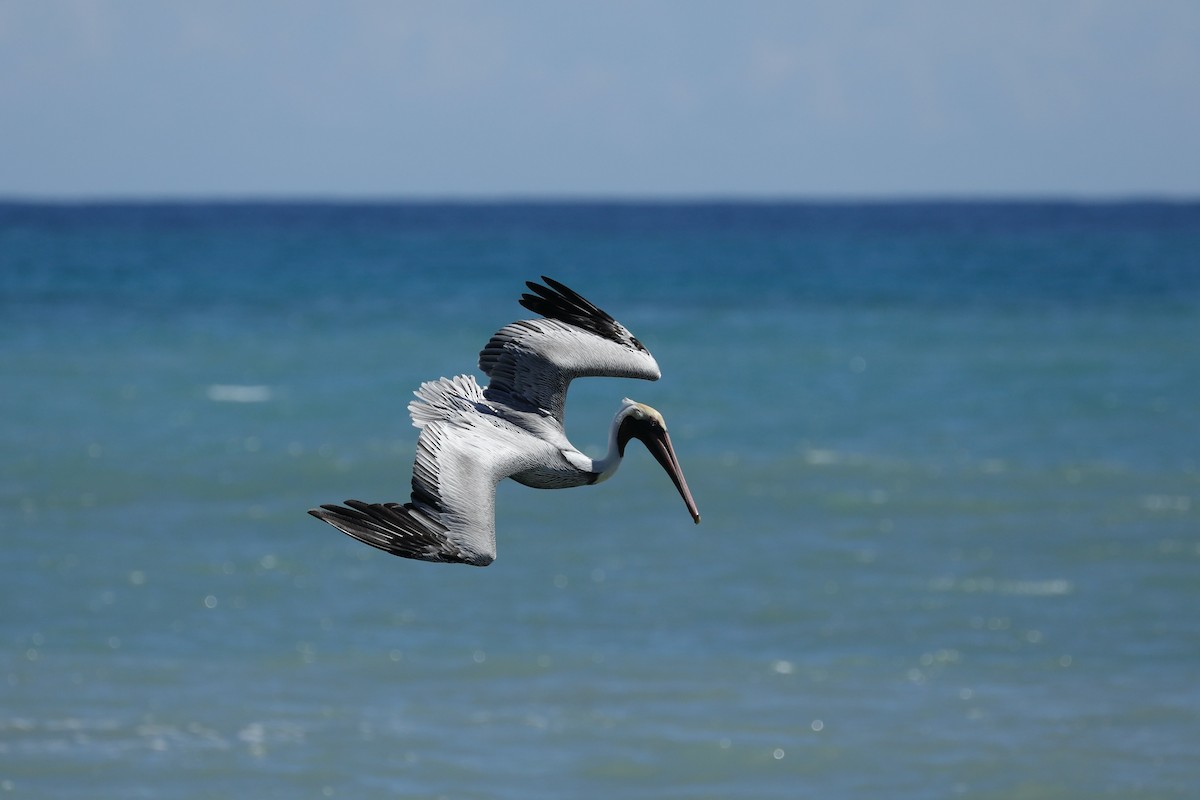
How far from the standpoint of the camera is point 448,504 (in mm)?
7113

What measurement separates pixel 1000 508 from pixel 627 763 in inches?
365

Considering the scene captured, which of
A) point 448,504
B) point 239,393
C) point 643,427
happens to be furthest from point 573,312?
point 239,393

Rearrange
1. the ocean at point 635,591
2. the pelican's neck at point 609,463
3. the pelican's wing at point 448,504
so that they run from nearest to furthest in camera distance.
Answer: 1. the pelican's wing at point 448,504
2. the pelican's neck at point 609,463
3. the ocean at point 635,591

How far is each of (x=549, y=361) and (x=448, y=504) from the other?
1.21m

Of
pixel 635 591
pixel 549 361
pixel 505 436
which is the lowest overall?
pixel 635 591

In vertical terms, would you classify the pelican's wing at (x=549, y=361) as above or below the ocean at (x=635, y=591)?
above

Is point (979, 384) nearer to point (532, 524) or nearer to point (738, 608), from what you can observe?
point (532, 524)

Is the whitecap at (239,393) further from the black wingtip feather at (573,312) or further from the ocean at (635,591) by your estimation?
the black wingtip feather at (573,312)

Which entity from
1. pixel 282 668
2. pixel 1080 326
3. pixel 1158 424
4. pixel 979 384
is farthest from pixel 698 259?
pixel 282 668

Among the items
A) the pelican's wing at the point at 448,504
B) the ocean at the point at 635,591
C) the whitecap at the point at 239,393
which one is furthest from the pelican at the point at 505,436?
the whitecap at the point at 239,393

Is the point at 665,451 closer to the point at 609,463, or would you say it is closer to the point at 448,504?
the point at 609,463

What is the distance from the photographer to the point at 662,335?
42906mm

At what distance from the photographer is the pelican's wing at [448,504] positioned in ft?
Answer: 22.5

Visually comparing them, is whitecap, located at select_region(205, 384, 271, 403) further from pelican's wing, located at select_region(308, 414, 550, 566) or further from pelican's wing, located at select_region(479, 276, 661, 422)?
pelican's wing, located at select_region(308, 414, 550, 566)
